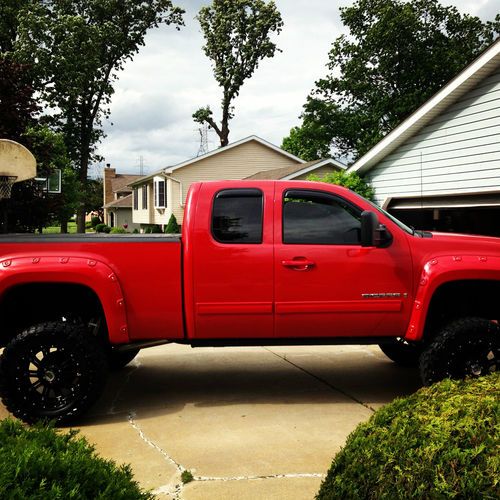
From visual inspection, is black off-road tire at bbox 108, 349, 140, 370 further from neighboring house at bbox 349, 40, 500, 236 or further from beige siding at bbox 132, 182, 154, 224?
beige siding at bbox 132, 182, 154, 224

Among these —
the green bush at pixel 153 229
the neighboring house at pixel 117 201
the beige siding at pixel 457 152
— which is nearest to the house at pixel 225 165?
the green bush at pixel 153 229

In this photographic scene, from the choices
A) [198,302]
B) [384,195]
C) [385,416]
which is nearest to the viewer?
[385,416]

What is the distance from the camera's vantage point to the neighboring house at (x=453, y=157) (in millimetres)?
9000

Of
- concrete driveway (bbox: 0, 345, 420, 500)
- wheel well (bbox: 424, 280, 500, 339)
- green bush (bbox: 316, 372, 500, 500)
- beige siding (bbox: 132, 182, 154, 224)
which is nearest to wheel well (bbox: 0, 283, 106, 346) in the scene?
concrete driveway (bbox: 0, 345, 420, 500)

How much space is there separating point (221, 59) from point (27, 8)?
15.2 m

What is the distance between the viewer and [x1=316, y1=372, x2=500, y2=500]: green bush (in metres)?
1.79

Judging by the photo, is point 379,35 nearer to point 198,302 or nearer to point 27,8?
point 27,8

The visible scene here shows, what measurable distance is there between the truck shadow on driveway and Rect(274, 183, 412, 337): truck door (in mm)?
816

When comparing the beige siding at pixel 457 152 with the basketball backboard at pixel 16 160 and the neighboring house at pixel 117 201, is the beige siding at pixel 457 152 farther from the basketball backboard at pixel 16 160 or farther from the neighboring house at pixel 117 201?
the neighboring house at pixel 117 201

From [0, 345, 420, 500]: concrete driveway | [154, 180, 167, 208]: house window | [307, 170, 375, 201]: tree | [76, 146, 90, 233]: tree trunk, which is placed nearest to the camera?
[0, 345, 420, 500]: concrete driveway

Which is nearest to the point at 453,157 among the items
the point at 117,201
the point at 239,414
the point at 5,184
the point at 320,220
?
the point at 320,220

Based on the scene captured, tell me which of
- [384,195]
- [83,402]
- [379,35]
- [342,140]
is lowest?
[83,402]

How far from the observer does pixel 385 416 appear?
7.41 ft

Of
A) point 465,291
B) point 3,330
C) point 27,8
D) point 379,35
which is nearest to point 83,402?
point 3,330
